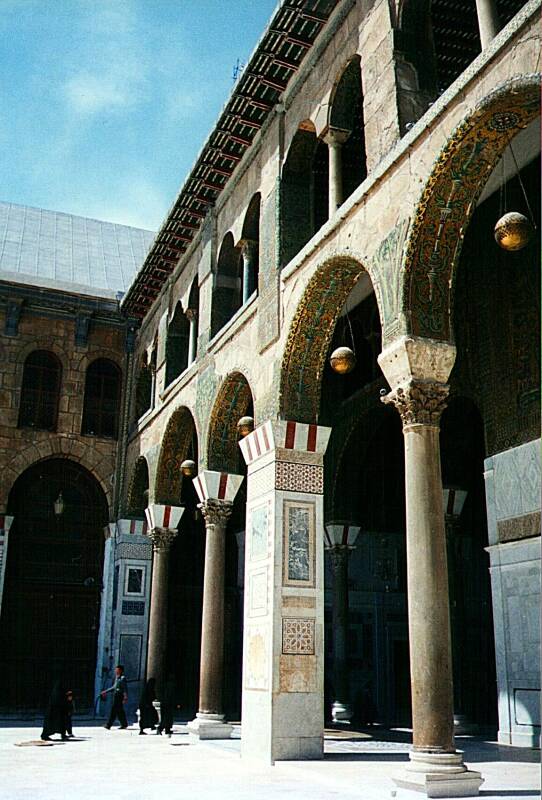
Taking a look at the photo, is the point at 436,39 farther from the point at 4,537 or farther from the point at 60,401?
the point at 4,537

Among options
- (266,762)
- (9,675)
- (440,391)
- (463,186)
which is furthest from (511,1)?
(9,675)

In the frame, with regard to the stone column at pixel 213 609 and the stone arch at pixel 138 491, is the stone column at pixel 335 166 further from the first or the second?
the stone arch at pixel 138 491

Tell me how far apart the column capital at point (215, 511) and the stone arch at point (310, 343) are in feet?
9.36

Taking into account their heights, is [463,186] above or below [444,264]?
above

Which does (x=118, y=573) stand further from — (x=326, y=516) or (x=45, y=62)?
(x=45, y=62)

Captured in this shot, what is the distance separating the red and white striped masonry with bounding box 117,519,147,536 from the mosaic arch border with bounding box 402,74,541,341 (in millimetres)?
10441

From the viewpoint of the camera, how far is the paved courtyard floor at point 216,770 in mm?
6594

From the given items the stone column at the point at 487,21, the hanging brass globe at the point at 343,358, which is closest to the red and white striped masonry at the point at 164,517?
the hanging brass globe at the point at 343,358

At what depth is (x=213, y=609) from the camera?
11.6 m

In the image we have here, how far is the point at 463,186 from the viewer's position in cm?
731

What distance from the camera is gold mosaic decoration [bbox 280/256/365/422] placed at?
947cm

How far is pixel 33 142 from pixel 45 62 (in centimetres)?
265

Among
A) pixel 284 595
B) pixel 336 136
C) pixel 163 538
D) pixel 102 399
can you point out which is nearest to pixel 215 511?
pixel 163 538

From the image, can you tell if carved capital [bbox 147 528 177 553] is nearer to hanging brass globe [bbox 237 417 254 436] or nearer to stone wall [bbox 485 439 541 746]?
hanging brass globe [bbox 237 417 254 436]
